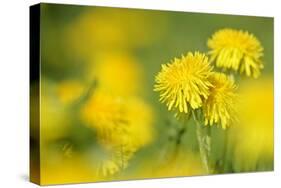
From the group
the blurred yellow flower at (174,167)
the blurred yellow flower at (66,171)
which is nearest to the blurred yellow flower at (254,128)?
the blurred yellow flower at (174,167)

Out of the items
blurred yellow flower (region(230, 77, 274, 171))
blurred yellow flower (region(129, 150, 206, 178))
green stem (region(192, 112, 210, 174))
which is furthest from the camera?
blurred yellow flower (region(230, 77, 274, 171))

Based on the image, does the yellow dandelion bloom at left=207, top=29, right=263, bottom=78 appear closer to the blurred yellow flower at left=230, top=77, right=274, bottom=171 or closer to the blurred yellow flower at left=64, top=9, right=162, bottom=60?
the blurred yellow flower at left=230, top=77, right=274, bottom=171

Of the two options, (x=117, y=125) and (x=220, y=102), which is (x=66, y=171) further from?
(x=220, y=102)

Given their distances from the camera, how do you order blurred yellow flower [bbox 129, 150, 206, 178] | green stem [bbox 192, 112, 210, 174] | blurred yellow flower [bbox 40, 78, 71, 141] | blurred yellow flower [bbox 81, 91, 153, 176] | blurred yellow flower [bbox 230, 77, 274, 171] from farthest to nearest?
blurred yellow flower [bbox 230, 77, 274, 171]
green stem [bbox 192, 112, 210, 174]
blurred yellow flower [bbox 129, 150, 206, 178]
blurred yellow flower [bbox 81, 91, 153, 176]
blurred yellow flower [bbox 40, 78, 71, 141]

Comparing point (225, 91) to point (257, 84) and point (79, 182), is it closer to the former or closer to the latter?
point (257, 84)

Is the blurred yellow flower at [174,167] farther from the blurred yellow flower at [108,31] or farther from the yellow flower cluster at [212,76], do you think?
the blurred yellow flower at [108,31]

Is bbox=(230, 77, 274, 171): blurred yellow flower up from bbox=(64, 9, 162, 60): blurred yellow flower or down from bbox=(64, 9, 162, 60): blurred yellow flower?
down

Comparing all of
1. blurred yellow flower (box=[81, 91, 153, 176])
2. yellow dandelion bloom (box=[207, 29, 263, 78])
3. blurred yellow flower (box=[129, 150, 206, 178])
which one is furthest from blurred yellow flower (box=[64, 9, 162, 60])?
blurred yellow flower (box=[129, 150, 206, 178])
